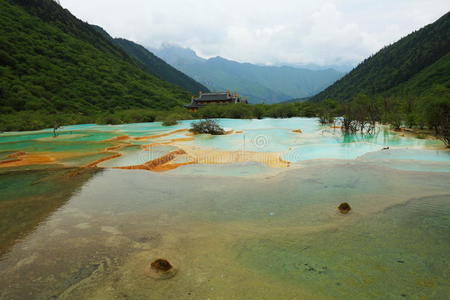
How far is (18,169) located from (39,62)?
128ft

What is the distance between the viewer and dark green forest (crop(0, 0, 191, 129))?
30.9 meters

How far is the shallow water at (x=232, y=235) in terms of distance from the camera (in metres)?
2.96

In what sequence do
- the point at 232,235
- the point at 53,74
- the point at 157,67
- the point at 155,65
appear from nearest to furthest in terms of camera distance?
the point at 232,235
the point at 53,74
the point at 157,67
the point at 155,65

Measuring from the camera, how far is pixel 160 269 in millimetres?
3168

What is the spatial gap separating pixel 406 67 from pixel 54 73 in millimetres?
71987

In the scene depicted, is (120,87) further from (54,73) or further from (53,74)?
(53,74)

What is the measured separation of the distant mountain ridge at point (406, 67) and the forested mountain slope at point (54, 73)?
45214mm

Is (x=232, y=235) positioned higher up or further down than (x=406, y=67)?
further down

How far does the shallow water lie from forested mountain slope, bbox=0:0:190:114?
29697 millimetres

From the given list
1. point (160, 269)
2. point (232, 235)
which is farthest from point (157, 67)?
point (160, 269)

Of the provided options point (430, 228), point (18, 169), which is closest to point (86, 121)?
point (18, 169)

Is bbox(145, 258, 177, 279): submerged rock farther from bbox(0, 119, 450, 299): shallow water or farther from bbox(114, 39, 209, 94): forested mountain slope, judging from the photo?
bbox(114, 39, 209, 94): forested mountain slope

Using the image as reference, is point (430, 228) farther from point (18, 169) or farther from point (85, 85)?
point (85, 85)

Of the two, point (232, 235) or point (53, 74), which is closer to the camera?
point (232, 235)
